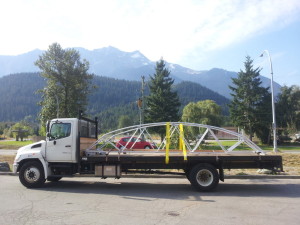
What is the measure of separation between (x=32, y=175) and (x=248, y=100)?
39.8 m

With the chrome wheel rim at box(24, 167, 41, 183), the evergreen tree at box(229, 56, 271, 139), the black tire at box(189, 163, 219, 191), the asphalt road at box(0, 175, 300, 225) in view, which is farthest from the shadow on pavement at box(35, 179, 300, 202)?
the evergreen tree at box(229, 56, 271, 139)

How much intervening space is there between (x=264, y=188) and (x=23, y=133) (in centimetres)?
5554

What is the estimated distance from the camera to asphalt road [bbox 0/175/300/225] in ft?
20.2

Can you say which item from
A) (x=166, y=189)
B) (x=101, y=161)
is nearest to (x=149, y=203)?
(x=166, y=189)

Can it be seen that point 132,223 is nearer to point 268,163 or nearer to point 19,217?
point 19,217

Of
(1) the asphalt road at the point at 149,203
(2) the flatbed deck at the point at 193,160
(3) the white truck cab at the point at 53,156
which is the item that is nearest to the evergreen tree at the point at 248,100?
(1) the asphalt road at the point at 149,203

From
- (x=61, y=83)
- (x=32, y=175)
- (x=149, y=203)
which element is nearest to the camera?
(x=149, y=203)

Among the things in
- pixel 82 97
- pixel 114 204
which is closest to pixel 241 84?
pixel 82 97

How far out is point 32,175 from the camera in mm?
9773

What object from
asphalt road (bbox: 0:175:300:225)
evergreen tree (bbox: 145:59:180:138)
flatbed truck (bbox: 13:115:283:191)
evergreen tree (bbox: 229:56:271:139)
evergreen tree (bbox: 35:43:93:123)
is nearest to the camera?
asphalt road (bbox: 0:175:300:225)

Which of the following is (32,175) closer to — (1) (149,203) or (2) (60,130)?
(2) (60,130)

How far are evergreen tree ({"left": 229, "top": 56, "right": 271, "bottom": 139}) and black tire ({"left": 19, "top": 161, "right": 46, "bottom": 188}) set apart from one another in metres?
38.0

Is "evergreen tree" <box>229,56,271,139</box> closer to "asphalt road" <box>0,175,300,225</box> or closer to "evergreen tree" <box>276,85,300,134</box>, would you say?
"evergreen tree" <box>276,85,300,134</box>

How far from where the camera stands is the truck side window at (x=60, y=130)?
994 cm
